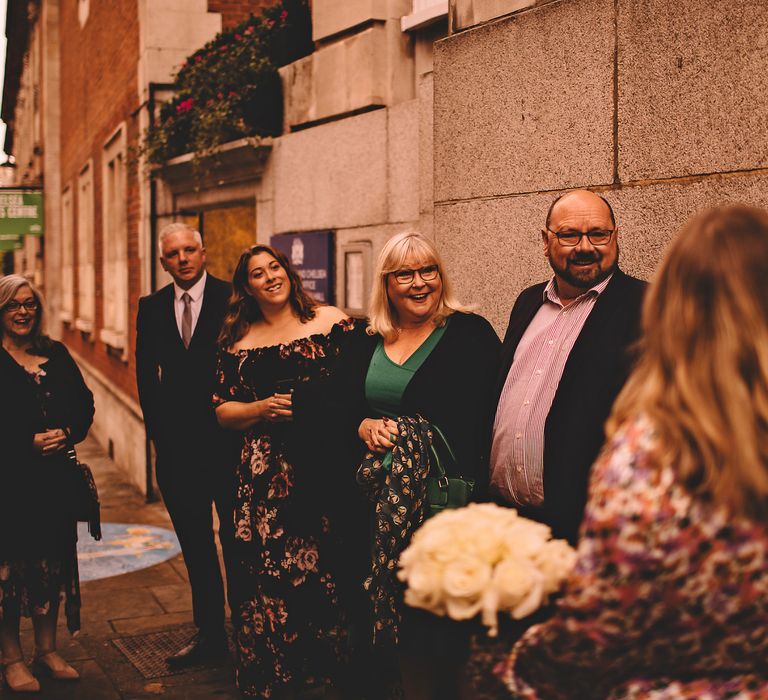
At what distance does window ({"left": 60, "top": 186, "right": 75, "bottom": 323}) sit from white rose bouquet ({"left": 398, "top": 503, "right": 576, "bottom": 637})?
18183 millimetres

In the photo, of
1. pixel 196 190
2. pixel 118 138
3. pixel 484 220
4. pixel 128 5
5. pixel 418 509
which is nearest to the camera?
pixel 418 509

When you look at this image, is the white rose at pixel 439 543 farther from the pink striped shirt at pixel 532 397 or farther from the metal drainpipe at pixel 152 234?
the metal drainpipe at pixel 152 234

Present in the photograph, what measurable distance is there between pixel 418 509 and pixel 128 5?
950cm

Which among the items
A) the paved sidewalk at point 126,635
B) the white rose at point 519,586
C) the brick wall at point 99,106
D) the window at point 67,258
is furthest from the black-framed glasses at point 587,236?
the window at point 67,258

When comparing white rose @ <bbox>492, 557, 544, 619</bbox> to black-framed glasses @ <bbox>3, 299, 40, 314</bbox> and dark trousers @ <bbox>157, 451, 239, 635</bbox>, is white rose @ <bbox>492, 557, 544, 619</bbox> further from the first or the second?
black-framed glasses @ <bbox>3, 299, 40, 314</bbox>

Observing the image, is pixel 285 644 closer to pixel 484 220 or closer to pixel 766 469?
pixel 484 220

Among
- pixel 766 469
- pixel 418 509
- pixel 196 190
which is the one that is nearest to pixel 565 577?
pixel 766 469

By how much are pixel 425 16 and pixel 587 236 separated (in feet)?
10.8

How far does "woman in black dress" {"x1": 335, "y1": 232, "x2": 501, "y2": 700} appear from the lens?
347cm

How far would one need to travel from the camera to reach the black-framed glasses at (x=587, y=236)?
324 centimetres

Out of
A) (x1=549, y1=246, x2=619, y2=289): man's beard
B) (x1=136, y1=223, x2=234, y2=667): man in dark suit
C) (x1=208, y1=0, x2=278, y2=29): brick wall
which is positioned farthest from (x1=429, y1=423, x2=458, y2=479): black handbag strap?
(x1=208, y1=0, x2=278, y2=29): brick wall

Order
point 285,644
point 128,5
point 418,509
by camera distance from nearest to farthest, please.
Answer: point 418,509
point 285,644
point 128,5

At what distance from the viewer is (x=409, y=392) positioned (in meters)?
3.62

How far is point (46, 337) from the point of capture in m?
5.05
